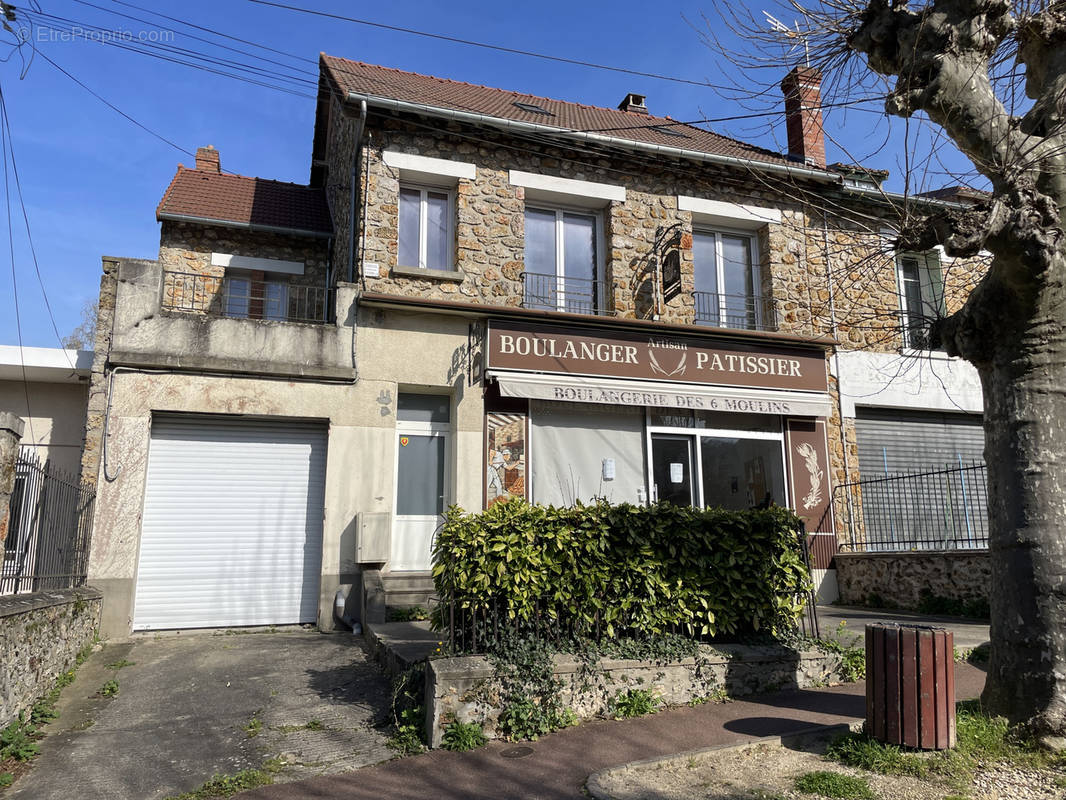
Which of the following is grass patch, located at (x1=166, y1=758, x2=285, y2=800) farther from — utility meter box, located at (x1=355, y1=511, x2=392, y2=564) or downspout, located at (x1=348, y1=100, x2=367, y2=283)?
downspout, located at (x1=348, y1=100, x2=367, y2=283)

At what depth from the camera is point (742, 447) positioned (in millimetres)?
11961

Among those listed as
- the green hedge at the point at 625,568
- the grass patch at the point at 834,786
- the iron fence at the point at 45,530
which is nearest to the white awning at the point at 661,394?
the green hedge at the point at 625,568

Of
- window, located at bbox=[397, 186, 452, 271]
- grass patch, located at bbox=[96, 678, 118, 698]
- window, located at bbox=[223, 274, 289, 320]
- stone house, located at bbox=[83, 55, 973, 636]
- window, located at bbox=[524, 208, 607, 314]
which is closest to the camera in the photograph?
grass patch, located at bbox=[96, 678, 118, 698]

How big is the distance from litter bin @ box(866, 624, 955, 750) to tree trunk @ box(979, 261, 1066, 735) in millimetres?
582

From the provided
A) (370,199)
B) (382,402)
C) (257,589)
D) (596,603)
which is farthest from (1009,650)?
(370,199)

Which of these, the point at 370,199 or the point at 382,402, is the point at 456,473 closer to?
the point at 382,402

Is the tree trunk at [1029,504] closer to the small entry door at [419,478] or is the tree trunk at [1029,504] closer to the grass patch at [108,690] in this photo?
the small entry door at [419,478]

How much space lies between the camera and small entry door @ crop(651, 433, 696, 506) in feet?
37.2

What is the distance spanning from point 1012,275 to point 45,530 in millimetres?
8760

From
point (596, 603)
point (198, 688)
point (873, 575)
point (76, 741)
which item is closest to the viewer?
point (76, 741)

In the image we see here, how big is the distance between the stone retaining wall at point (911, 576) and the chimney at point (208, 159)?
14.1 meters

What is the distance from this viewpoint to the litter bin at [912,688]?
4770 millimetres

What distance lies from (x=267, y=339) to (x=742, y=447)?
7.50 meters

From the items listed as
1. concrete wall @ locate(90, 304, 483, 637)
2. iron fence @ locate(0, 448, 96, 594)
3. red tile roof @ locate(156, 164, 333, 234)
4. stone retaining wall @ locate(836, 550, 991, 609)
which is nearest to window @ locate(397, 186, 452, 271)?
concrete wall @ locate(90, 304, 483, 637)
